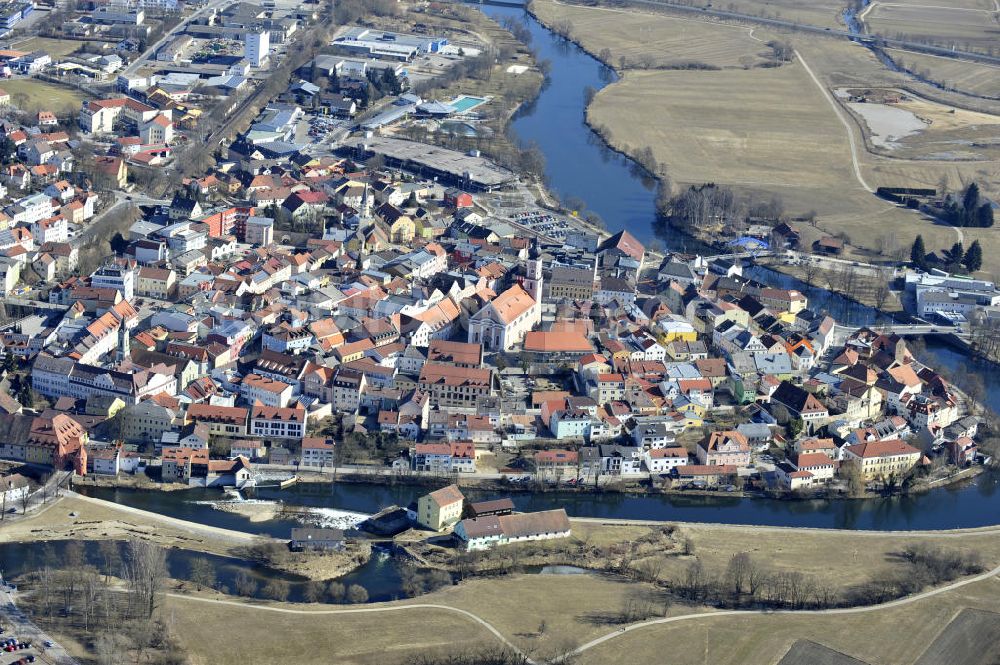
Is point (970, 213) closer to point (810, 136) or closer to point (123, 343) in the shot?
point (810, 136)

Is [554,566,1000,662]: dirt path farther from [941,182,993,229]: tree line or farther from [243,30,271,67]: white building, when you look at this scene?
[243,30,271,67]: white building

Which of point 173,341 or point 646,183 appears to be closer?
point 173,341

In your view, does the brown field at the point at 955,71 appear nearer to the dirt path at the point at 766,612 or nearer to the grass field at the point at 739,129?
the grass field at the point at 739,129

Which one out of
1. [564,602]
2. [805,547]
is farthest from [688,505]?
[564,602]

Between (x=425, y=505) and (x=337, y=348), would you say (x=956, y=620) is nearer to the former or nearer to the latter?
(x=425, y=505)

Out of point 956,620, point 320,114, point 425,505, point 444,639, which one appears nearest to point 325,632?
point 444,639

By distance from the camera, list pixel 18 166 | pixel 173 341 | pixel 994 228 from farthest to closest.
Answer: pixel 994 228 → pixel 18 166 → pixel 173 341
